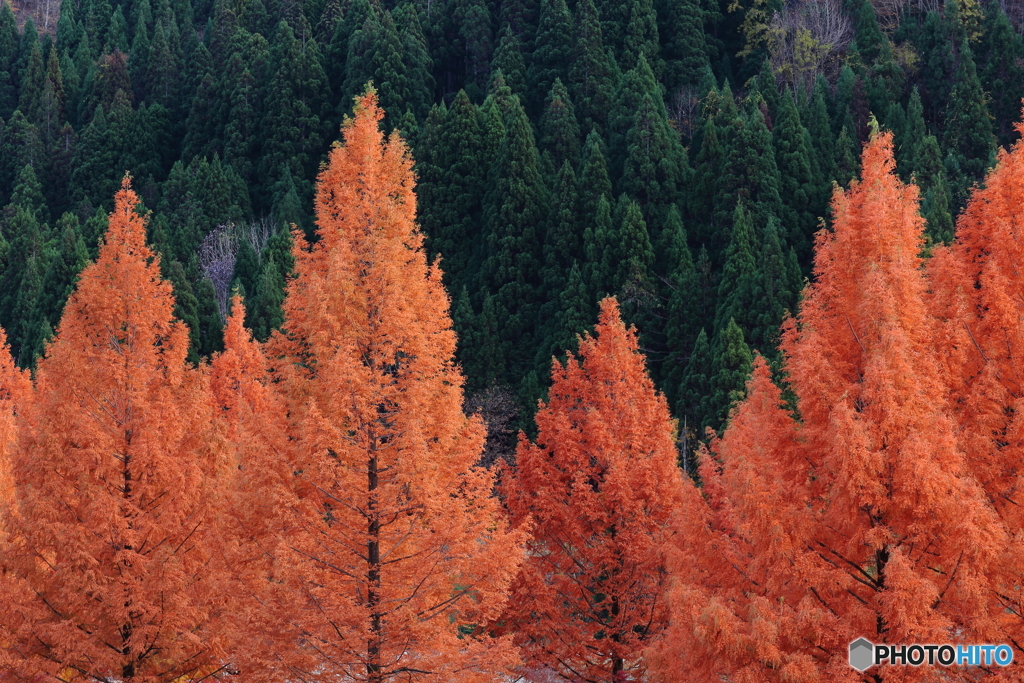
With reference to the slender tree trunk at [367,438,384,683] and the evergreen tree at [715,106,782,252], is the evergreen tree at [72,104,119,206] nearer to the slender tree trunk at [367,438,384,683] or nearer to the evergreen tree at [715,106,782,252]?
the evergreen tree at [715,106,782,252]

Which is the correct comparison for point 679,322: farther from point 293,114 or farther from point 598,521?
point 293,114

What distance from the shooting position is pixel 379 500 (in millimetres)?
13531

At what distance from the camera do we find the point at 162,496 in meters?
16.0

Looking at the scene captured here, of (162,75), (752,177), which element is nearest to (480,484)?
(752,177)

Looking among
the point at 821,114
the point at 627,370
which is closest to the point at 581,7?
the point at 821,114

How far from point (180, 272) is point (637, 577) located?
38951 mm

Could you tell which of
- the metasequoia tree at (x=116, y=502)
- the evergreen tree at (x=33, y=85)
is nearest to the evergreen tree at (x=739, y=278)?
the metasequoia tree at (x=116, y=502)

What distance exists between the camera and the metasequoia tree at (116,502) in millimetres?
15180

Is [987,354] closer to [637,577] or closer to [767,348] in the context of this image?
[637,577]

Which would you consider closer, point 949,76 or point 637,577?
point 637,577

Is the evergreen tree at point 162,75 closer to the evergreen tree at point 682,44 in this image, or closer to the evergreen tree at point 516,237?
the evergreen tree at point 682,44

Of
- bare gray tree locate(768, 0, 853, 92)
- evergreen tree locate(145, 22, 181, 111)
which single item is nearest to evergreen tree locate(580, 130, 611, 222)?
bare gray tree locate(768, 0, 853, 92)

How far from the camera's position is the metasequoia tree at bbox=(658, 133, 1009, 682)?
38.1 feet

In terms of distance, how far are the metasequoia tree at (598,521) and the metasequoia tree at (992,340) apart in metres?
5.65
